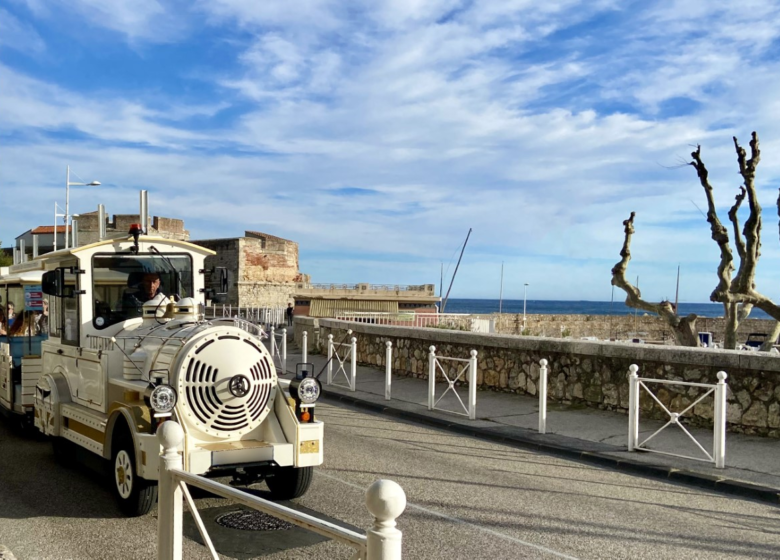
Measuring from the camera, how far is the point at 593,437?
1018cm

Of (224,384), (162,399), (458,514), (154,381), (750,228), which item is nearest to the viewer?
(162,399)

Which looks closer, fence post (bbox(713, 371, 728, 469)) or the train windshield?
the train windshield

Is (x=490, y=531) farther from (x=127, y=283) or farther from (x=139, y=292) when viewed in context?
(x=127, y=283)

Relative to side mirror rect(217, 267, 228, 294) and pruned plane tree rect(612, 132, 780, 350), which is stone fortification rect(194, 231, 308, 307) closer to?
pruned plane tree rect(612, 132, 780, 350)

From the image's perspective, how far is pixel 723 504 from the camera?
721 cm

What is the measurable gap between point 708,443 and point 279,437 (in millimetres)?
5972

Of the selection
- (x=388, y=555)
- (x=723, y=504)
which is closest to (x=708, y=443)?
(x=723, y=504)

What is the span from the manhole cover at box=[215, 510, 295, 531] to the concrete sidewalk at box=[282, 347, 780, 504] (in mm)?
4551

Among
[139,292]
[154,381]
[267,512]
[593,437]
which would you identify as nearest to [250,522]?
[154,381]

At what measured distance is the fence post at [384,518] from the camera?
2777mm

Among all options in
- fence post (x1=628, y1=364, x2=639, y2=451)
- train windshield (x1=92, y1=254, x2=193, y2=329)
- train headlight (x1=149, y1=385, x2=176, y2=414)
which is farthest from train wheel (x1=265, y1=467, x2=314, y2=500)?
fence post (x1=628, y1=364, x2=639, y2=451)

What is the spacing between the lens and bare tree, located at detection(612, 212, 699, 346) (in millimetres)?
17609

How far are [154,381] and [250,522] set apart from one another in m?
1.51

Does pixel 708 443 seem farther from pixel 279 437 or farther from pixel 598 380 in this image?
pixel 279 437
